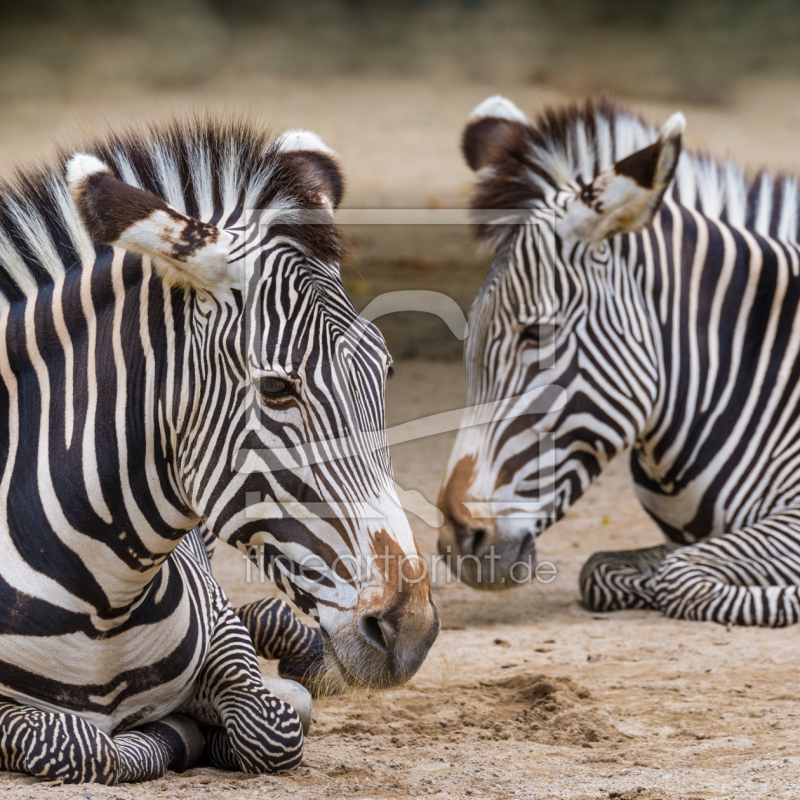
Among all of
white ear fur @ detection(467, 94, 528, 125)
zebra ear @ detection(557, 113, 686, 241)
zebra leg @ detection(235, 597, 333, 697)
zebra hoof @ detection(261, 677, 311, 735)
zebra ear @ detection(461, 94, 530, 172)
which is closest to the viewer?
zebra hoof @ detection(261, 677, 311, 735)

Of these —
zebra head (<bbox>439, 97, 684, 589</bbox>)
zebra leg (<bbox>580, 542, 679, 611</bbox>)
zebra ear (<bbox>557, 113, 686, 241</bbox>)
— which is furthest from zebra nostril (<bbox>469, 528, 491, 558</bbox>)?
zebra ear (<bbox>557, 113, 686, 241</bbox>)

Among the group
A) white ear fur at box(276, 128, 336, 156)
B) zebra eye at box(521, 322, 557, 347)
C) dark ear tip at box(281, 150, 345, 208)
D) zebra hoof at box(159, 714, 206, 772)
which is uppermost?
white ear fur at box(276, 128, 336, 156)

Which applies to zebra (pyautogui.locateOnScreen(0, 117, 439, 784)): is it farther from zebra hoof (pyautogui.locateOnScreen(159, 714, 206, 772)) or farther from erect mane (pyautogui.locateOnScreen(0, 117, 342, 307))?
zebra hoof (pyautogui.locateOnScreen(159, 714, 206, 772))

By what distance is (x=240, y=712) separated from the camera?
353 cm

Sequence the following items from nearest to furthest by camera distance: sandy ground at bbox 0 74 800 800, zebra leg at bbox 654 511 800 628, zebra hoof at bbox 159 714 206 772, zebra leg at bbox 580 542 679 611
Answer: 1. sandy ground at bbox 0 74 800 800
2. zebra hoof at bbox 159 714 206 772
3. zebra leg at bbox 654 511 800 628
4. zebra leg at bbox 580 542 679 611

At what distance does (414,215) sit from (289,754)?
14534mm

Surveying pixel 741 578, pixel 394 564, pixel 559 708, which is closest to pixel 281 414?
pixel 394 564

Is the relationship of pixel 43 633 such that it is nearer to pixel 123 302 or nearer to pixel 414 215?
pixel 123 302

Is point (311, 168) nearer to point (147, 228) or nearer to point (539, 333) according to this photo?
point (147, 228)

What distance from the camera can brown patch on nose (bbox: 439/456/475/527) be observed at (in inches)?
206

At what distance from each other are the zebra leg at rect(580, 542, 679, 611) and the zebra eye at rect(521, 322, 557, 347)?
4.63ft

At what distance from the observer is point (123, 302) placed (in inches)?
123

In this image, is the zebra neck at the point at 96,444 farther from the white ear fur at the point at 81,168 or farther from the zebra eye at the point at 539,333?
the zebra eye at the point at 539,333

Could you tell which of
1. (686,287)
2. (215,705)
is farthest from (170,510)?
(686,287)
